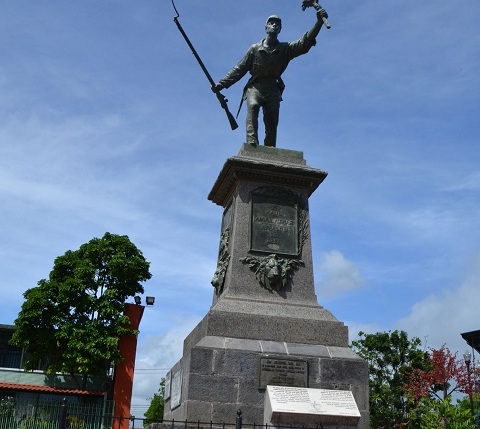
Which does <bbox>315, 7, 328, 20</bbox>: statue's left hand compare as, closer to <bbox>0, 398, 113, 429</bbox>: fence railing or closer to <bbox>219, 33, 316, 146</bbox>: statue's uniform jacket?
<bbox>219, 33, 316, 146</bbox>: statue's uniform jacket

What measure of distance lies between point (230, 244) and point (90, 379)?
25.2 m

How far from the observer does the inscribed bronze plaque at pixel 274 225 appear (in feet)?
36.0

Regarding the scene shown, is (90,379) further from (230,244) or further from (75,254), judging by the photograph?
(230,244)

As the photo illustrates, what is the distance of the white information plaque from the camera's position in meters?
8.90

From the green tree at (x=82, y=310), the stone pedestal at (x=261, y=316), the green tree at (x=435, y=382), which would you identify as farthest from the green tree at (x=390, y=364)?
the stone pedestal at (x=261, y=316)

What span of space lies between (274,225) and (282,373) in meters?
2.64

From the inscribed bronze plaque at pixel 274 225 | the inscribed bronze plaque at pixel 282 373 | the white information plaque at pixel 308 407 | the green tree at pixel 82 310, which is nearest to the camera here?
the white information plaque at pixel 308 407

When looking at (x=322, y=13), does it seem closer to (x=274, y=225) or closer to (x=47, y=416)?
(x=274, y=225)

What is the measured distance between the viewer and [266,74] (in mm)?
12219

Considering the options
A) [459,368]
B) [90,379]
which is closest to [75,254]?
[90,379]

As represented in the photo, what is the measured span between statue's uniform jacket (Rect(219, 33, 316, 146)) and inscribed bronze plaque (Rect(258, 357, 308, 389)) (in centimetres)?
438

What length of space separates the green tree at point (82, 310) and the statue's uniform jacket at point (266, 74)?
21.8m

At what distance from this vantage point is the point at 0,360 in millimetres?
35219

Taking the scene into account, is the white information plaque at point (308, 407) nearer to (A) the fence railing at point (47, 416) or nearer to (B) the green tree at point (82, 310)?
(A) the fence railing at point (47, 416)
